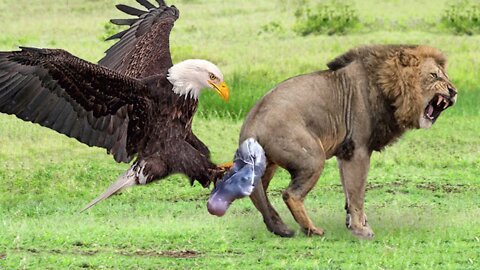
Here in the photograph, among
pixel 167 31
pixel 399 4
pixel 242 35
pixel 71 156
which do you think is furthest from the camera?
pixel 399 4

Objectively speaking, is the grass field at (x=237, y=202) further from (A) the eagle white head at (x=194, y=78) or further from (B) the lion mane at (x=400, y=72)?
(A) the eagle white head at (x=194, y=78)

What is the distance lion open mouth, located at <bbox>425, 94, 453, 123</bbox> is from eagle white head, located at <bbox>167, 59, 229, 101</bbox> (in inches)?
65.8

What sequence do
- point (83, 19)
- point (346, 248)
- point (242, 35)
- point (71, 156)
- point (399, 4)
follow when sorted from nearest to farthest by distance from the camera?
point (346, 248), point (71, 156), point (242, 35), point (83, 19), point (399, 4)

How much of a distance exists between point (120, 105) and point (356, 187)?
192cm

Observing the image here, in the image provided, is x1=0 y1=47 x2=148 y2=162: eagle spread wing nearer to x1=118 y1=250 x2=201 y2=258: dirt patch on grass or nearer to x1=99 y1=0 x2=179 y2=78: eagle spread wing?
x1=99 y1=0 x2=179 y2=78: eagle spread wing

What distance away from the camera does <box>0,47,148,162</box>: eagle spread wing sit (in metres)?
10.2

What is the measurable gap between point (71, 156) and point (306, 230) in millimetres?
5351

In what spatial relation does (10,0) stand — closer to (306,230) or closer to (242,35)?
(242,35)

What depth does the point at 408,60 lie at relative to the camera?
36.2ft

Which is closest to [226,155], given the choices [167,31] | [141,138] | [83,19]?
[167,31]

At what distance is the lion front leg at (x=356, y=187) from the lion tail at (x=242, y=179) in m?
0.73

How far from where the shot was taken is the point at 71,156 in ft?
50.6

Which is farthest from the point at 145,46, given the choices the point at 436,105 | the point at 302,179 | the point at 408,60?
the point at 436,105

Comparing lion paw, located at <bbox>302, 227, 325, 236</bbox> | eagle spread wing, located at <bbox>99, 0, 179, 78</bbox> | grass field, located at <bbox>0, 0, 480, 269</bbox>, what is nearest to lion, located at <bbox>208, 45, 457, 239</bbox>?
lion paw, located at <bbox>302, 227, 325, 236</bbox>
